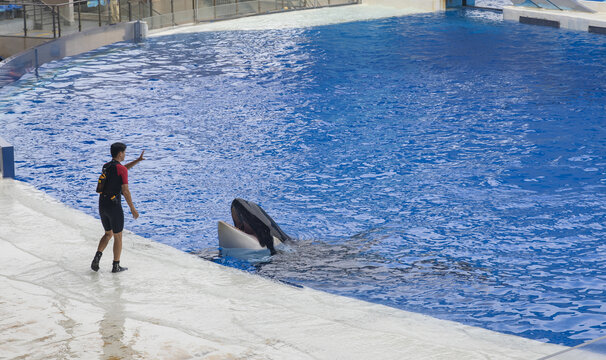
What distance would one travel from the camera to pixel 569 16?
102 feet

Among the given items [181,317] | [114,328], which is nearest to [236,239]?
[181,317]

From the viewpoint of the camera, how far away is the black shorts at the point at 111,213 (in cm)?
859

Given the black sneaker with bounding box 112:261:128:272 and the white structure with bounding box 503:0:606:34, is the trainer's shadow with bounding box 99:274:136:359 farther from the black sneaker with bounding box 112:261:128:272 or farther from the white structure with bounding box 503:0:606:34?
the white structure with bounding box 503:0:606:34

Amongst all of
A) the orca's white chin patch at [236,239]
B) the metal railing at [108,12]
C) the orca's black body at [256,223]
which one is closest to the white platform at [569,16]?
the metal railing at [108,12]

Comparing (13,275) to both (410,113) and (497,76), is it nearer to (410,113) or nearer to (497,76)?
(410,113)

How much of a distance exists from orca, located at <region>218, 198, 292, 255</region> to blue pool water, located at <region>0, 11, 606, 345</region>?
324 millimetres

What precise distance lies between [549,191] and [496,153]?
236 cm

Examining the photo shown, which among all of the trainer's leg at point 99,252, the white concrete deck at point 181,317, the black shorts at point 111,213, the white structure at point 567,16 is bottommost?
the white concrete deck at point 181,317

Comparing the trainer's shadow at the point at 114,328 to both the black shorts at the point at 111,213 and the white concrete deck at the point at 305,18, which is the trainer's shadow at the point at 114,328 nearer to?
the black shorts at the point at 111,213

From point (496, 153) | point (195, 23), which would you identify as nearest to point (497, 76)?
point (496, 153)

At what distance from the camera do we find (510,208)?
12.7 metres

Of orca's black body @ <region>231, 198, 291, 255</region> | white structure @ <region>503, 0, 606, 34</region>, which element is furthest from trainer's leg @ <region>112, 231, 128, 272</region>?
white structure @ <region>503, 0, 606, 34</region>

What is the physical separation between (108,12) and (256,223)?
66.2 feet

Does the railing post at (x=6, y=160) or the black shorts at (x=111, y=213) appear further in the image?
the railing post at (x=6, y=160)
